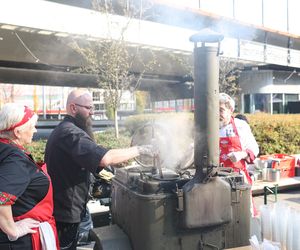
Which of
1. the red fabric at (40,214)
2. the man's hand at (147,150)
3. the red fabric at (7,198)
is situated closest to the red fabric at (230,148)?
the man's hand at (147,150)

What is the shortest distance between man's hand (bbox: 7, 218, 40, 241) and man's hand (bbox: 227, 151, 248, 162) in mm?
1877

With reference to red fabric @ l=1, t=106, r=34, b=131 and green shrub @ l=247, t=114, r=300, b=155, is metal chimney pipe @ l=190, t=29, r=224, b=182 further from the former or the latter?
green shrub @ l=247, t=114, r=300, b=155

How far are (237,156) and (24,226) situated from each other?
1.98m

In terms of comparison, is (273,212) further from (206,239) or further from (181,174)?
(181,174)

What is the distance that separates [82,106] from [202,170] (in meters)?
1.05

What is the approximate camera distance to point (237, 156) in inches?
132

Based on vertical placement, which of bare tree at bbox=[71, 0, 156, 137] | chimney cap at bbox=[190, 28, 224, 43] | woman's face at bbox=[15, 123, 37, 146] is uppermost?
bare tree at bbox=[71, 0, 156, 137]

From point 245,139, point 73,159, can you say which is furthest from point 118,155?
point 245,139

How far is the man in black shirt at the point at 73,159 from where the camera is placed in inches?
96.6

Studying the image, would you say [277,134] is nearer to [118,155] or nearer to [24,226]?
[118,155]

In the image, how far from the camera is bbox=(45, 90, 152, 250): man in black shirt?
8.05ft

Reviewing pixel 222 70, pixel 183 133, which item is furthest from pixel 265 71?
pixel 183 133

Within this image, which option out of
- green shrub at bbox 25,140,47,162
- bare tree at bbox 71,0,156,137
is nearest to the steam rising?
green shrub at bbox 25,140,47,162

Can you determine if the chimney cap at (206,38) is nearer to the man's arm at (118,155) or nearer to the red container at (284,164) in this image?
the man's arm at (118,155)
